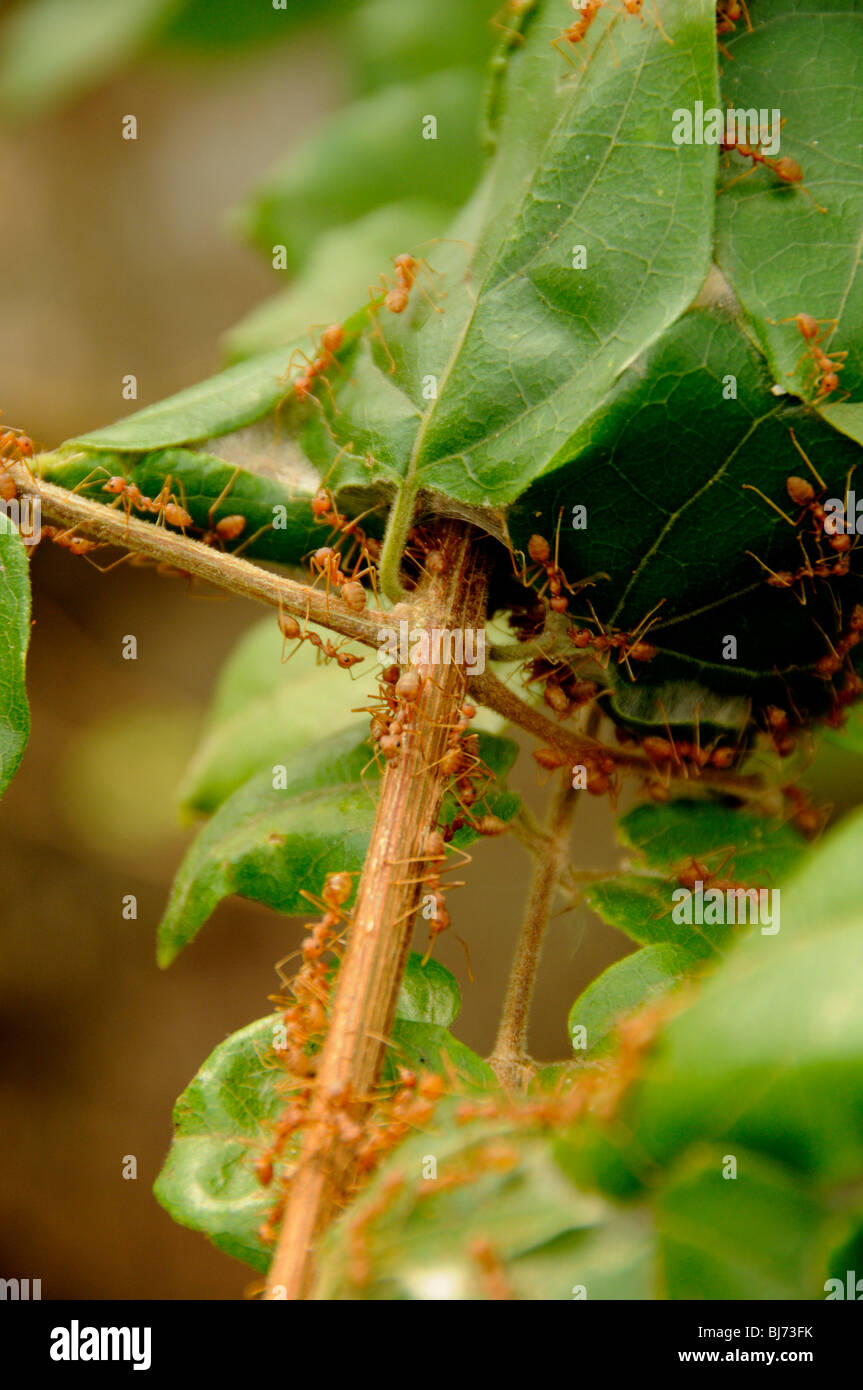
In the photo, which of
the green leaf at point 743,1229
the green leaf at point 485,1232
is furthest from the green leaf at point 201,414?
the green leaf at point 743,1229

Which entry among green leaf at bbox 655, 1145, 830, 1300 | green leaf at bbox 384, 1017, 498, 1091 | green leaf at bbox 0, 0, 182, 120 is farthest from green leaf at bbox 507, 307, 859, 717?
green leaf at bbox 0, 0, 182, 120

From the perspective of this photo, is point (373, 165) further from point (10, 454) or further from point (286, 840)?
point (286, 840)

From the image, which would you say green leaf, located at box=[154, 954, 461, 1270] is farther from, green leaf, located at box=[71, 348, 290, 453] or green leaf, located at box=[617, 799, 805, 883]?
green leaf, located at box=[71, 348, 290, 453]

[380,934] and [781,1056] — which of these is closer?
[781,1056]

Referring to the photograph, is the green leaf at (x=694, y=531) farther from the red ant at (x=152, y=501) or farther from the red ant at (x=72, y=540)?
the red ant at (x=72, y=540)

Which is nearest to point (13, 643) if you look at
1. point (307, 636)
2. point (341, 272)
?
point (307, 636)
